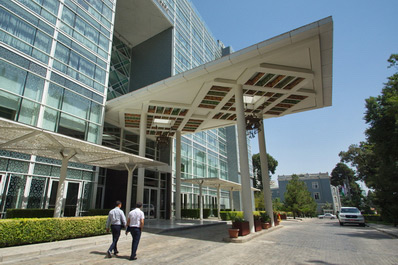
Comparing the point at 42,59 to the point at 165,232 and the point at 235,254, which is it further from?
the point at 235,254

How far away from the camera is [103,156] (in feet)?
Answer: 39.1

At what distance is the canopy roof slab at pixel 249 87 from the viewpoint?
11219 mm

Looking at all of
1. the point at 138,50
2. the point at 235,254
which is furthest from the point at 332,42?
the point at 138,50

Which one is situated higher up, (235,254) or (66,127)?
(66,127)

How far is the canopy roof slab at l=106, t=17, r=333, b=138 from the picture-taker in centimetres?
1122

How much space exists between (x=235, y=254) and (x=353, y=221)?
56.8 feet

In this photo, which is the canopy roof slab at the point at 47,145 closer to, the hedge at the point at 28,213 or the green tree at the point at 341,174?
the hedge at the point at 28,213

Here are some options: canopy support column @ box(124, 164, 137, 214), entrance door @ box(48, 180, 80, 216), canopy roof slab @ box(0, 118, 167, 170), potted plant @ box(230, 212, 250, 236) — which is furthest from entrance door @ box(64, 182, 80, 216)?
potted plant @ box(230, 212, 250, 236)

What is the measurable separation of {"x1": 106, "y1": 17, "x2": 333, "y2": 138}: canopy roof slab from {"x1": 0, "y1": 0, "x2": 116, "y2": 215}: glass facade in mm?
2532

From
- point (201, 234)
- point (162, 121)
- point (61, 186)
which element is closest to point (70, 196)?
point (61, 186)

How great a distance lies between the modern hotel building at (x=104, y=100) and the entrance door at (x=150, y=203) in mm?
160

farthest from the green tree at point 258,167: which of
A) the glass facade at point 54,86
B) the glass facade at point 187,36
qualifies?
the glass facade at point 54,86

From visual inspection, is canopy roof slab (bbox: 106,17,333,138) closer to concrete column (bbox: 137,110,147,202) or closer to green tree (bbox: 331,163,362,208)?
concrete column (bbox: 137,110,147,202)

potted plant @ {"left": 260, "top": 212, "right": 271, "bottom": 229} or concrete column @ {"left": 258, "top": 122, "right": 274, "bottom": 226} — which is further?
concrete column @ {"left": 258, "top": 122, "right": 274, "bottom": 226}
